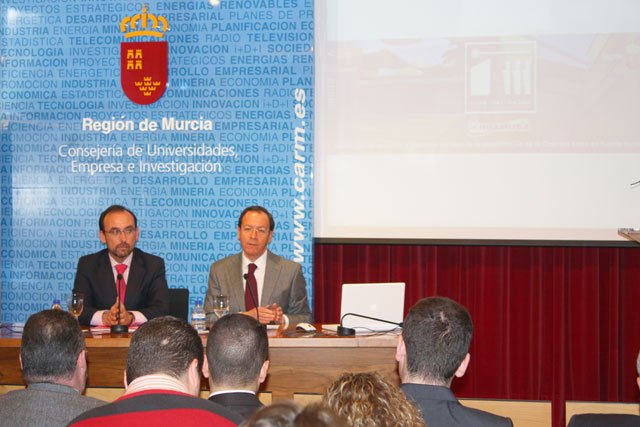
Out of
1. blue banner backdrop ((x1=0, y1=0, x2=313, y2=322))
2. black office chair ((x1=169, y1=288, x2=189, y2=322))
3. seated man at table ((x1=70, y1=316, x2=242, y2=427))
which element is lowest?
black office chair ((x1=169, y1=288, x2=189, y2=322))

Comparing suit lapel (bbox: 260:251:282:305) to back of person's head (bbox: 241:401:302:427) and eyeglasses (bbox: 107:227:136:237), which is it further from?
back of person's head (bbox: 241:401:302:427)

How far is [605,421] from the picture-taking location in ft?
7.27

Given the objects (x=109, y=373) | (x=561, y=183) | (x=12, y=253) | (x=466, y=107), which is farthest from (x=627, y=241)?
(x=12, y=253)

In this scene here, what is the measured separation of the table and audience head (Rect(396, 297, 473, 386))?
145 centimetres

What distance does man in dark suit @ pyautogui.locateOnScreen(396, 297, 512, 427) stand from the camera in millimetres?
2432

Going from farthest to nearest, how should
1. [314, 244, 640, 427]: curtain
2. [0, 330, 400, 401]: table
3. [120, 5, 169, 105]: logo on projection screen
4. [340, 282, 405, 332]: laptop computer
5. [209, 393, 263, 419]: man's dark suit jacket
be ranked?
[120, 5, 169, 105]: logo on projection screen, [314, 244, 640, 427]: curtain, [340, 282, 405, 332]: laptop computer, [0, 330, 400, 401]: table, [209, 393, 263, 419]: man's dark suit jacket

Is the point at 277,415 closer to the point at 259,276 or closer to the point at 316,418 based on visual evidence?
the point at 316,418

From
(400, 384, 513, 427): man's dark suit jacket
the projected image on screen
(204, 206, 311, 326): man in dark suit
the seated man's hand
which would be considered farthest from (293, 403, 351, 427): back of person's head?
the projected image on screen

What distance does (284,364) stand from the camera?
4035 millimetres

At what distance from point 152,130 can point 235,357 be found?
350 centimetres

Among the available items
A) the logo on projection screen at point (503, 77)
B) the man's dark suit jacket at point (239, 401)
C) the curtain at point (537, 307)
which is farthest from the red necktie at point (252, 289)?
the man's dark suit jacket at point (239, 401)

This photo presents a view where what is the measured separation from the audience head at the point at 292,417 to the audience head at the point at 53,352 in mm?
1552

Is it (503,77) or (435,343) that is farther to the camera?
(503,77)

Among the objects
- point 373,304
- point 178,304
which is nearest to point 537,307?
point 373,304
